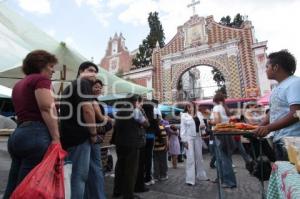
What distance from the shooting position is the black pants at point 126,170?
3.35 meters

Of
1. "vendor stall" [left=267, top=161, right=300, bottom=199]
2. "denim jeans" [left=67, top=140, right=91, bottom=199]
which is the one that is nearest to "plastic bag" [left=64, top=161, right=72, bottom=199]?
"denim jeans" [left=67, top=140, right=91, bottom=199]

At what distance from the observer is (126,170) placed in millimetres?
3383

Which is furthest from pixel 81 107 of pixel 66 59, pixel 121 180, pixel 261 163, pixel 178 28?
pixel 178 28

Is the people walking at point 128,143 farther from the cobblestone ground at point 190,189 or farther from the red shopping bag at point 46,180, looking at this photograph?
the red shopping bag at point 46,180

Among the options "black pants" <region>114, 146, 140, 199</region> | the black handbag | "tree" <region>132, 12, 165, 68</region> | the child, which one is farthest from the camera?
"tree" <region>132, 12, 165, 68</region>

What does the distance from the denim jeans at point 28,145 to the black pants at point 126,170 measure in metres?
1.70

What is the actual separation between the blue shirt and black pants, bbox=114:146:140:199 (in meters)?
1.95

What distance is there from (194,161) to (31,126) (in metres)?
A: 3.50

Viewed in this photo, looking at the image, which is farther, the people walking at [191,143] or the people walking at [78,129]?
the people walking at [191,143]

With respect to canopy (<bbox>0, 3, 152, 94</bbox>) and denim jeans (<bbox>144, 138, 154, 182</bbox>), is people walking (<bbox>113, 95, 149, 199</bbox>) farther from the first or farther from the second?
canopy (<bbox>0, 3, 152, 94</bbox>)

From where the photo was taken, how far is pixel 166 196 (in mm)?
3736

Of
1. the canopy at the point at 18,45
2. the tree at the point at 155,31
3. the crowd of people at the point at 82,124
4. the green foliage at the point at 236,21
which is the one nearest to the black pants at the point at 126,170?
the crowd of people at the point at 82,124

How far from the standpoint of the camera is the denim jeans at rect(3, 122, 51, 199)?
182 centimetres

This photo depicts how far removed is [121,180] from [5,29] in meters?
3.62
